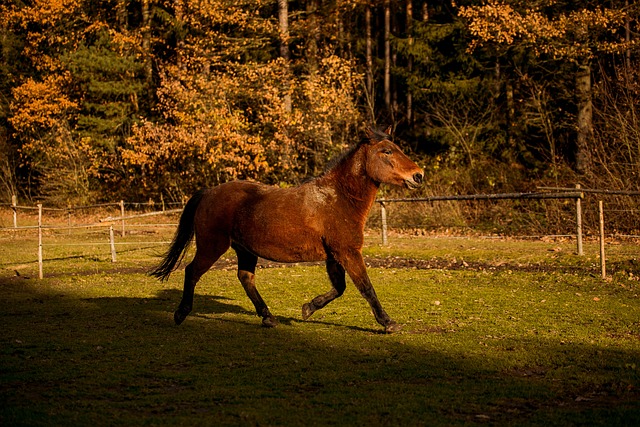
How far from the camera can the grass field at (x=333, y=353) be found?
6.46 meters

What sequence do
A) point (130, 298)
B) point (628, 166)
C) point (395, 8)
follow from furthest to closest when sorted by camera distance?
1. point (395, 8)
2. point (628, 166)
3. point (130, 298)

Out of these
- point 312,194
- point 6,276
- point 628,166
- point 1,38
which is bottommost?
point 6,276

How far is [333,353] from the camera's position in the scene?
864cm

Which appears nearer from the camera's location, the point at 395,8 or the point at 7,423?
the point at 7,423

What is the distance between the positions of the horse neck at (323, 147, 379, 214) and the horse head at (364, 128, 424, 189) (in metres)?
0.09

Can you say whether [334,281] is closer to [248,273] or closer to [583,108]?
[248,273]

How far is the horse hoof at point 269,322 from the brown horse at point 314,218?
0.04 ft

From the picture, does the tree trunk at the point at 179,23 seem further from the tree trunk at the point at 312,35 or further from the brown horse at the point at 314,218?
the brown horse at the point at 314,218

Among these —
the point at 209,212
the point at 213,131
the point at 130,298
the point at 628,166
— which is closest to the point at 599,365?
the point at 209,212

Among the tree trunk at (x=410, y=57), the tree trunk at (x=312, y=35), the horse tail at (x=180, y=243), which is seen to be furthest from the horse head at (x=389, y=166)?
the tree trunk at (x=312, y=35)

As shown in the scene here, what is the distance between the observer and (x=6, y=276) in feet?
58.6

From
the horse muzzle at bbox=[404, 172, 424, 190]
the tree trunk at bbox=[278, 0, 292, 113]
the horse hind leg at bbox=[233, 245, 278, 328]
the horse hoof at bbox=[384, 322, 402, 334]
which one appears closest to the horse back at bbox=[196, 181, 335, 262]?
the horse hind leg at bbox=[233, 245, 278, 328]

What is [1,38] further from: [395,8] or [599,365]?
[599,365]

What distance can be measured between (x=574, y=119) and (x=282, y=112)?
11.4 meters
